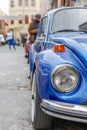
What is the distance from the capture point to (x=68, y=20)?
486 cm

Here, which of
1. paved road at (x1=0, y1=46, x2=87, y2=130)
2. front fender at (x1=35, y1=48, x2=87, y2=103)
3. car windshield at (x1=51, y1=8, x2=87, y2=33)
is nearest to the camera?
front fender at (x1=35, y1=48, x2=87, y2=103)

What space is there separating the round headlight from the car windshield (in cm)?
154

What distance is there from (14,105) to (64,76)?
2.07 metres

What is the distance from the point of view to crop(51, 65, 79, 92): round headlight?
329cm

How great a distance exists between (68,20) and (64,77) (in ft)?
5.69

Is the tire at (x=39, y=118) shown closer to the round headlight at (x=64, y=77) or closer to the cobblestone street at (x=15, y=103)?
the cobblestone street at (x=15, y=103)

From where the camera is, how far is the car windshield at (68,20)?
15.7ft

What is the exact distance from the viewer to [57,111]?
10.5 feet

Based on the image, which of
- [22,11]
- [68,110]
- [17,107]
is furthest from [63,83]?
[22,11]

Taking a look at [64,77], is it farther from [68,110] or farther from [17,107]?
[17,107]

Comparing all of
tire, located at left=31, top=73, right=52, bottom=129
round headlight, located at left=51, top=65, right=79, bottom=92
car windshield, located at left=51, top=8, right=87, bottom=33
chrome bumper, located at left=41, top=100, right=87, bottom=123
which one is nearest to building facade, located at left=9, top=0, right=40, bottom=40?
car windshield, located at left=51, top=8, right=87, bottom=33

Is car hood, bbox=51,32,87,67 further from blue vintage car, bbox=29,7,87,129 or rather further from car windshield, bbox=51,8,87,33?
car windshield, bbox=51,8,87,33

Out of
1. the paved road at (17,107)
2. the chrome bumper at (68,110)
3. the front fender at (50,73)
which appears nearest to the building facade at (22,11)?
the paved road at (17,107)

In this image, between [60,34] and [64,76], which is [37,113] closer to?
[64,76]
